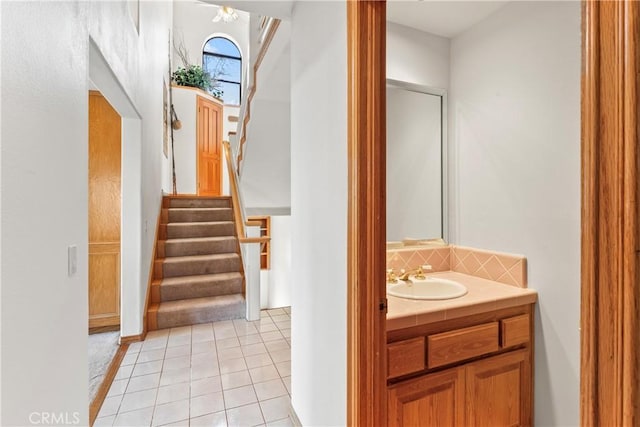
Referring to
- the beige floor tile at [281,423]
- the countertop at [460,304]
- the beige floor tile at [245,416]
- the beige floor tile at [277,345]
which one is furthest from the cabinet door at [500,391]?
the beige floor tile at [277,345]

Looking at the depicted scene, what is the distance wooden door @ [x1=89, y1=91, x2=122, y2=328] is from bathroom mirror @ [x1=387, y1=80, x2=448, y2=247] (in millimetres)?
2873

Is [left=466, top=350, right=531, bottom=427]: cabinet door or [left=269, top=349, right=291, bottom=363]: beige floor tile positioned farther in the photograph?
[left=269, top=349, right=291, bottom=363]: beige floor tile

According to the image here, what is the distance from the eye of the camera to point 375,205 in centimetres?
120

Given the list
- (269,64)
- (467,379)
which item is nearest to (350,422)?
(467,379)

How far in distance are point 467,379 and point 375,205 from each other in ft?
→ 3.36

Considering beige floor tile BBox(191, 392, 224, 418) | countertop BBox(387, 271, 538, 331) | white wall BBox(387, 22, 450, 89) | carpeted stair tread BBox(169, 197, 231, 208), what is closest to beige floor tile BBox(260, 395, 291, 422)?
beige floor tile BBox(191, 392, 224, 418)

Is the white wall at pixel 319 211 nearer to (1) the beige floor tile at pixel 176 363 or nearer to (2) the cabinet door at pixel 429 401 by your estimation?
(2) the cabinet door at pixel 429 401

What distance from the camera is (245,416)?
197 cm

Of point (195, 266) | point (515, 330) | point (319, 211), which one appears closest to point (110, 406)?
point (319, 211)

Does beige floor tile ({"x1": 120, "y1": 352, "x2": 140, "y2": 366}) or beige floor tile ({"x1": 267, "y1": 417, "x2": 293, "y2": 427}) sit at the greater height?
beige floor tile ({"x1": 120, "y1": 352, "x2": 140, "y2": 366})

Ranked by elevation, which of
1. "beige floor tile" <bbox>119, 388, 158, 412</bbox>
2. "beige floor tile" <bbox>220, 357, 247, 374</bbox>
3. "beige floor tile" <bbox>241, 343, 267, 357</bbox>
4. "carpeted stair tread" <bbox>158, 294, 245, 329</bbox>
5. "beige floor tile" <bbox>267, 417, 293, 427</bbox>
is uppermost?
"carpeted stair tread" <bbox>158, 294, 245, 329</bbox>

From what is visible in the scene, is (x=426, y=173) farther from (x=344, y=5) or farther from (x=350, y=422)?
(x=350, y=422)

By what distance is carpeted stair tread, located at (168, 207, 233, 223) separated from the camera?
4648mm

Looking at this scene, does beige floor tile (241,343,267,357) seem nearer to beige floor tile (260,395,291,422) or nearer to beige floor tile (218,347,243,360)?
beige floor tile (218,347,243,360)
